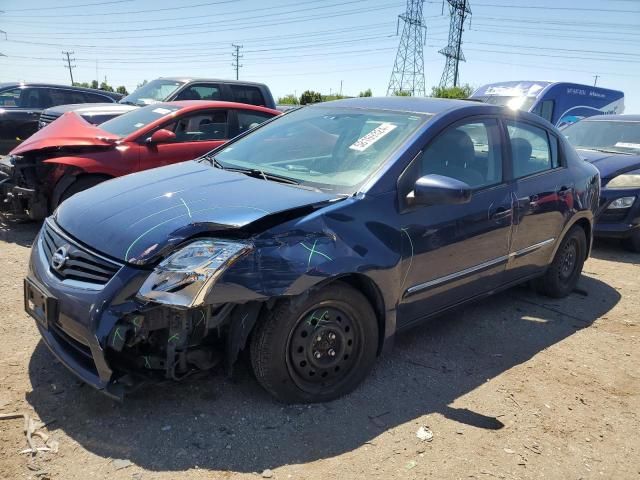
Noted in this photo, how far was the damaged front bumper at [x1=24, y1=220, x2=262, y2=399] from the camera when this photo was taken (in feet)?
8.14

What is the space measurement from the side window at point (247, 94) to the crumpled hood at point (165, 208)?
7.40 metres

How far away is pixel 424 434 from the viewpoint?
112 inches

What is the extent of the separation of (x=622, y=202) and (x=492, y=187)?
3.87m

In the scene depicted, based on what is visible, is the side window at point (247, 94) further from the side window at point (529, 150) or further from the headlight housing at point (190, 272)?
the headlight housing at point (190, 272)

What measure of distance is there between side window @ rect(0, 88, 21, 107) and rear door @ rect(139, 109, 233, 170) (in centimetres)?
627

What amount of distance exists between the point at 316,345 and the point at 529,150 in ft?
8.22

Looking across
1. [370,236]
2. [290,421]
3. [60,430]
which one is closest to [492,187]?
[370,236]

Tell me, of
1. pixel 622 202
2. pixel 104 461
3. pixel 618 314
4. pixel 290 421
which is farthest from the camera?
pixel 622 202

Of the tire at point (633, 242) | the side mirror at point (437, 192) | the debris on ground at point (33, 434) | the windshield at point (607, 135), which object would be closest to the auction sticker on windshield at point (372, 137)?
the side mirror at point (437, 192)

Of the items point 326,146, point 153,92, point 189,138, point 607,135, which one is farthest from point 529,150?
point 153,92

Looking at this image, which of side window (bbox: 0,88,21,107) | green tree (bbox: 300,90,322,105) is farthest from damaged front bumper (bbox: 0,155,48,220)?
green tree (bbox: 300,90,322,105)

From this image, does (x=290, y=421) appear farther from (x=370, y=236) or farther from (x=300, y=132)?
(x=300, y=132)

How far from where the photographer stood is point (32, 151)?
18.9 ft

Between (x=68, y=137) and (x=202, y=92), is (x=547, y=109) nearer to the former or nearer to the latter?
(x=202, y=92)
